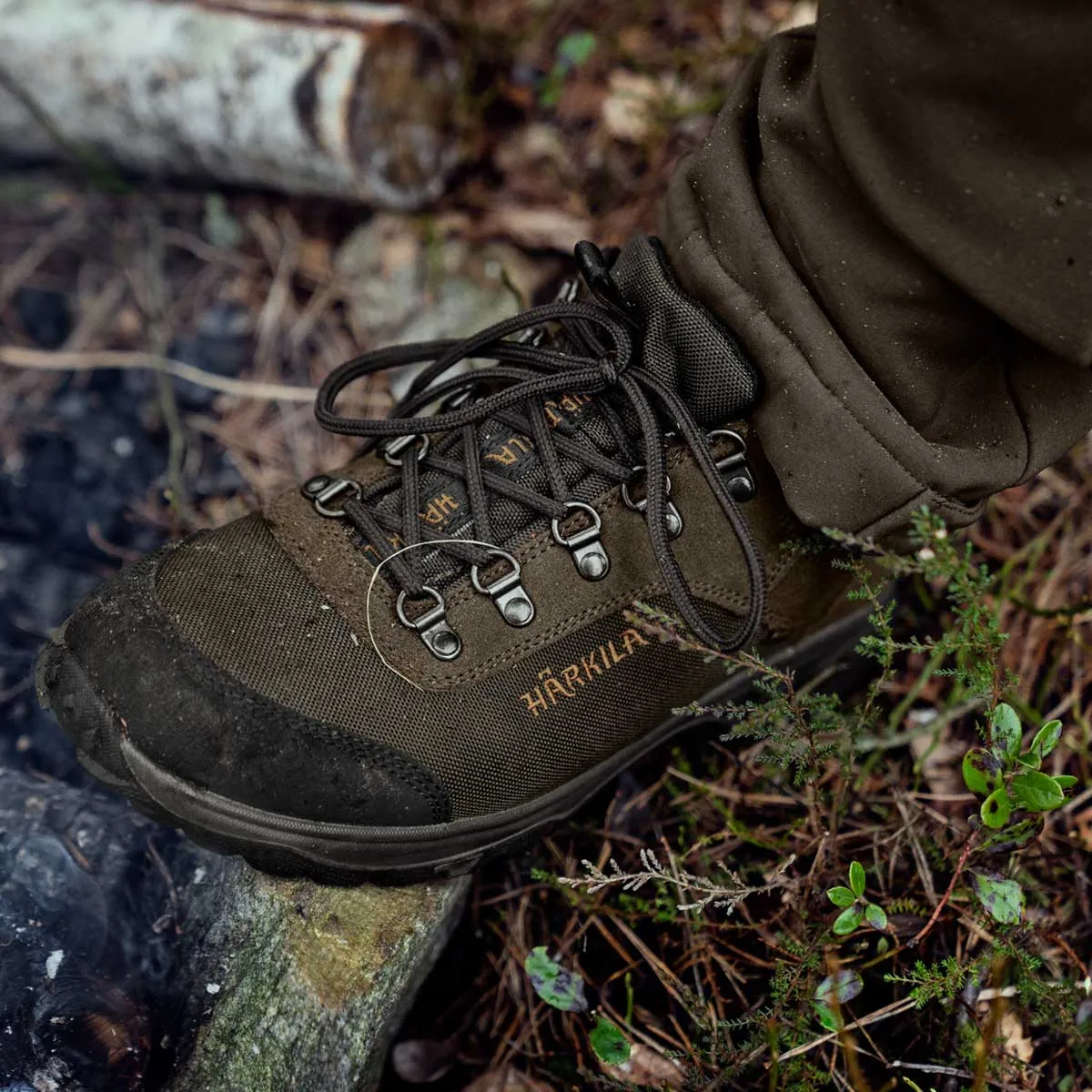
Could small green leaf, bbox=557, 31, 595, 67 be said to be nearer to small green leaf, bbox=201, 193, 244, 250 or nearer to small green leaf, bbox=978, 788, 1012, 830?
small green leaf, bbox=201, 193, 244, 250

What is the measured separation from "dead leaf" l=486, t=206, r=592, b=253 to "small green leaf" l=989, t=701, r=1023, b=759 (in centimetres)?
174

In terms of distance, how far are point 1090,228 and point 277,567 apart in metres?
1.29

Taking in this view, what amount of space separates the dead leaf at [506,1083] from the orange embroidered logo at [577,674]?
0.69 m

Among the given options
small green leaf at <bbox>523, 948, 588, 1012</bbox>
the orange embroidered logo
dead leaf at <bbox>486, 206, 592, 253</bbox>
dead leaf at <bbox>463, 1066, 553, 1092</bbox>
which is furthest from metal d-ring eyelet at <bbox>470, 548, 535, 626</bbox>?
dead leaf at <bbox>486, 206, 592, 253</bbox>

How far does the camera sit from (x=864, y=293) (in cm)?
143

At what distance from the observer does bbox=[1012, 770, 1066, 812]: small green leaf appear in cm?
135

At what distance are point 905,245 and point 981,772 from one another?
2.59 ft

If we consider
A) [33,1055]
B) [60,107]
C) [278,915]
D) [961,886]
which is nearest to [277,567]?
[278,915]

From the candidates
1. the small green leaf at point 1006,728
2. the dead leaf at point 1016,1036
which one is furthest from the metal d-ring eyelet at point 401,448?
the dead leaf at point 1016,1036

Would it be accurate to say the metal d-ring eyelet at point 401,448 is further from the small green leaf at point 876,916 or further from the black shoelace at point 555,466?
the small green leaf at point 876,916

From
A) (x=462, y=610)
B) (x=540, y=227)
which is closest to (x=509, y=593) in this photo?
(x=462, y=610)

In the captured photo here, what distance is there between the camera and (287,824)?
152 centimetres

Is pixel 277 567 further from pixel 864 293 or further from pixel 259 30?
pixel 259 30

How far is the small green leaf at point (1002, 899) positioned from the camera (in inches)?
56.4
